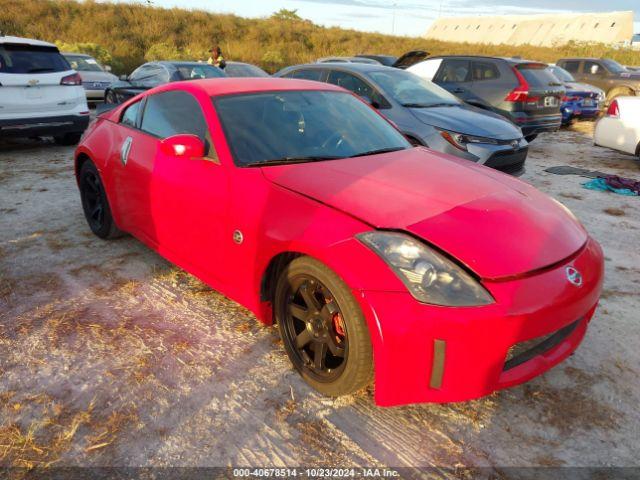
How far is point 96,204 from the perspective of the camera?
14.6 ft

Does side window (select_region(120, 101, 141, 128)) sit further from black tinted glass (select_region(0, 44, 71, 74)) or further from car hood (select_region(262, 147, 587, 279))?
black tinted glass (select_region(0, 44, 71, 74))

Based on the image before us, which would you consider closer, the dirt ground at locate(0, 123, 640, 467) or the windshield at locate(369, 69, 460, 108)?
the dirt ground at locate(0, 123, 640, 467)

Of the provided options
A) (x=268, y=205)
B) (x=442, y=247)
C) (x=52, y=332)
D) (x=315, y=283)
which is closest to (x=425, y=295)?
(x=442, y=247)

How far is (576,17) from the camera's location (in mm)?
69750

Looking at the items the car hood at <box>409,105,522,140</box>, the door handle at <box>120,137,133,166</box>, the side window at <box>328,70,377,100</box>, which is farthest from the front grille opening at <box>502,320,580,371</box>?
the side window at <box>328,70,377,100</box>

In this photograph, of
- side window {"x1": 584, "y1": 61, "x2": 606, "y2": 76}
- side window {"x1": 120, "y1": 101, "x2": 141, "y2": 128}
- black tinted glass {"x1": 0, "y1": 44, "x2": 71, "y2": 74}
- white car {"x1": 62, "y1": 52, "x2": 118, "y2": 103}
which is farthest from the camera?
side window {"x1": 584, "y1": 61, "x2": 606, "y2": 76}

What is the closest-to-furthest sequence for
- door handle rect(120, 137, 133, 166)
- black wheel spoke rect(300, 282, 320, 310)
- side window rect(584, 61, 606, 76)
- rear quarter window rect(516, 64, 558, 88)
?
1. black wheel spoke rect(300, 282, 320, 310)
2. door handle rect(120, 137, 133, 166)
3. rear quarter window rect(516, 64, 558, 88)
4. side window rect(584, 61, 606, 76)

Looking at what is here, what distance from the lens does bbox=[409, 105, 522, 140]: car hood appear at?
18.6 ft

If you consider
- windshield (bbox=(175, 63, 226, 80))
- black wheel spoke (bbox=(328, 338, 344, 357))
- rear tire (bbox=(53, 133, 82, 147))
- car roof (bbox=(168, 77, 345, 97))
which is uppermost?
car roof (bbox=(168, 77, 345, 97))

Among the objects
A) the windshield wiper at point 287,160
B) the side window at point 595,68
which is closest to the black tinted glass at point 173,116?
the windshield wiper at point 287,160

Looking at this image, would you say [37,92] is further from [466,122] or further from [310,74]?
[466,122]

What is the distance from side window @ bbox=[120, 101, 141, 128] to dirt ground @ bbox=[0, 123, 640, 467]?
1194mm

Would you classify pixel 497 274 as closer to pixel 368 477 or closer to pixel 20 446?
pixel 368 477

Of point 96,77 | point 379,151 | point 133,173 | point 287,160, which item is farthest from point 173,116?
point 96,77
